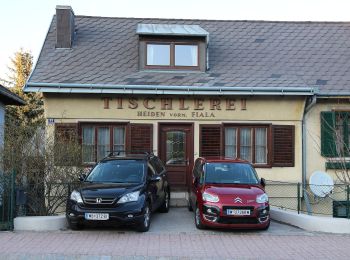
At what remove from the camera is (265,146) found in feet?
52.1

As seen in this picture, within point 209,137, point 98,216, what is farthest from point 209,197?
point 209,137

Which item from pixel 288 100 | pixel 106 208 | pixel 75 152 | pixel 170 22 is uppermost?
pixel 170 22

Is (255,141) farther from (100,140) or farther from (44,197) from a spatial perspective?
(44,197)

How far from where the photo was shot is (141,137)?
15.4 metres

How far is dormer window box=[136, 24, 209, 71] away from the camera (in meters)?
16.4

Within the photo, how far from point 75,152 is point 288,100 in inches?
296

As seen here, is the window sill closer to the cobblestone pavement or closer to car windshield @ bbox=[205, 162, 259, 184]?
car windshield @ bbox=[205, 162, 259, 184]

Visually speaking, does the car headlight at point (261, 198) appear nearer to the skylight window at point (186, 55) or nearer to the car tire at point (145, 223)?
the car tire at point (145, 223)

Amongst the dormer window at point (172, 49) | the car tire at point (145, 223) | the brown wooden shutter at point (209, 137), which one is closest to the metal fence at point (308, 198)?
the brown wooden shutter at point (209, 137)

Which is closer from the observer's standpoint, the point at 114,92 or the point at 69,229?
the point at 69,229

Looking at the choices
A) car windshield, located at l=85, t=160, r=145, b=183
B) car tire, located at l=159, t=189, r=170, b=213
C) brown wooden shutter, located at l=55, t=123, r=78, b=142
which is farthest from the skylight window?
car windshield, located at l=85, t=160, r=145, b=183

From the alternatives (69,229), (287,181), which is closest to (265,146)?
(287,181)

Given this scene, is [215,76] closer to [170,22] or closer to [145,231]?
[170,22]

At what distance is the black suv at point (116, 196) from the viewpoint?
32.8 feet
